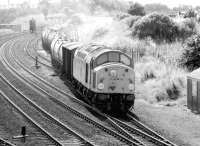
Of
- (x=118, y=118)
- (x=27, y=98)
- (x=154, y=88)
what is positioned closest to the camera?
(x=118, y=118)

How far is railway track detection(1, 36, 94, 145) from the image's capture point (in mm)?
15188

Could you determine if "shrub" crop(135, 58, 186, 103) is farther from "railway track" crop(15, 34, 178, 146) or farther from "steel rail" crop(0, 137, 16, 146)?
"steel rail" crop(0, 137, 16, 146)

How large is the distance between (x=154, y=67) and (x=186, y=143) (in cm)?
1367

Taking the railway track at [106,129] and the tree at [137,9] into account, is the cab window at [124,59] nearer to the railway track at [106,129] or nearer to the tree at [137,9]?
the railway track at [106,129]

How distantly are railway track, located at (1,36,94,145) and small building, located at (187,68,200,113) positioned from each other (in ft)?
22.5

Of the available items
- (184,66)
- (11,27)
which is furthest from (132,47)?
(11,27)

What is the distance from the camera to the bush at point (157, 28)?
39.3 meters

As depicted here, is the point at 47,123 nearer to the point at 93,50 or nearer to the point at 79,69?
the point at 93,50

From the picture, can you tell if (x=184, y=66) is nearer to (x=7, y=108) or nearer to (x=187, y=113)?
(x=187, y=113)

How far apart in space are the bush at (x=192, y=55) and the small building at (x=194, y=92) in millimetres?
6937

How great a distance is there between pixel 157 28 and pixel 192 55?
11.8 meters

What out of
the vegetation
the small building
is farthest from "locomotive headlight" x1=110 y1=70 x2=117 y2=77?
the vegetation

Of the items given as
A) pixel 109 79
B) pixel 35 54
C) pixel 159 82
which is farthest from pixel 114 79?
pixel 35 54

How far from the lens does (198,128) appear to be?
17.9 meters
